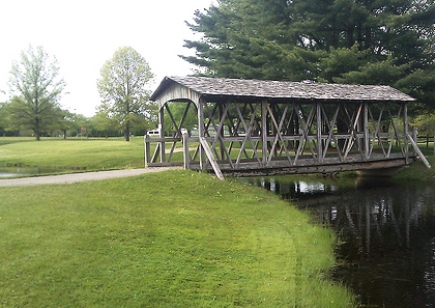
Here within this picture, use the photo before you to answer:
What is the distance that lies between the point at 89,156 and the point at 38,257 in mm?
24857

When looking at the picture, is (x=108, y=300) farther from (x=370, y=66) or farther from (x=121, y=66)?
(x=121, y=66)

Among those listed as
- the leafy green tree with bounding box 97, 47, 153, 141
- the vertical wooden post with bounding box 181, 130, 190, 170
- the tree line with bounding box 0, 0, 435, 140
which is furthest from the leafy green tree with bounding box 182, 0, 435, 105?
the leafy green tree with bounding box 97, 47, 153, 141

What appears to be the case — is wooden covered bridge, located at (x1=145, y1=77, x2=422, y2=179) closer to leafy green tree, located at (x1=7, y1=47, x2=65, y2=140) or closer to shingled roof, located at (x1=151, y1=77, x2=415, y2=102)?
shingled roof, located at (x1=151, y1=77, x2=415, y2=102)

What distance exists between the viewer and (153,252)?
824 cm

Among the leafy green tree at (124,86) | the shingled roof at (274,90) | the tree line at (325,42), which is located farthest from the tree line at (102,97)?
the shingled roof at (274,90)

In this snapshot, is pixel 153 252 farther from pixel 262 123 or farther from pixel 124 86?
pixel 124 86

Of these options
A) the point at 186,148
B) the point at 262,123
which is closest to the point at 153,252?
the point at 186,148

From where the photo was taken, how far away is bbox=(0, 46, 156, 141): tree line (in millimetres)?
49406

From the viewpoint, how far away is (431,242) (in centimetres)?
1071

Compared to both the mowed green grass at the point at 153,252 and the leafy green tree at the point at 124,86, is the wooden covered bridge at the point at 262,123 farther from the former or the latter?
the leafy green tree at the point at 124,86

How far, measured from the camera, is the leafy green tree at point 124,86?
162 feet

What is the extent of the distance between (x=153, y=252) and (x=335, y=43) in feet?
92.9

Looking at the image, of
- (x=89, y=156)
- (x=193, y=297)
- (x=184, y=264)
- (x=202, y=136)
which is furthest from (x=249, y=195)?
(x=89, y=156)

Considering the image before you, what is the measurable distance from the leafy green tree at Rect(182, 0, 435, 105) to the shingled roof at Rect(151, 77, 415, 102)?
4807 mm
